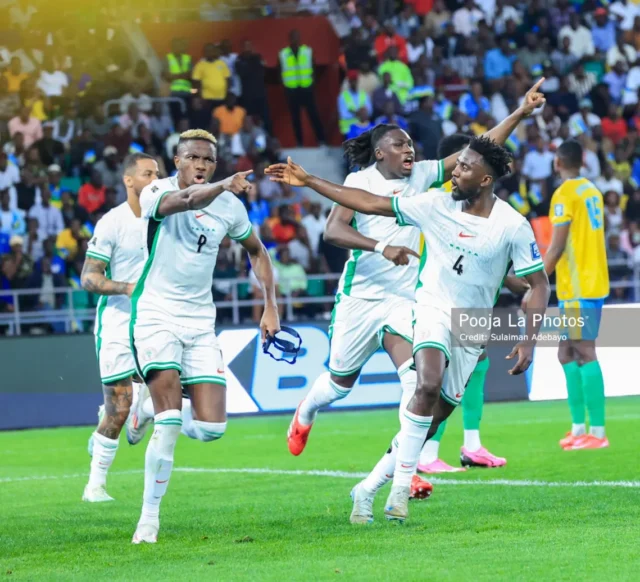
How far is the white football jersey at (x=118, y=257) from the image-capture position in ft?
32.2

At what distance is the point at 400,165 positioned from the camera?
9.09m

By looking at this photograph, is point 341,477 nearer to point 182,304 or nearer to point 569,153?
point 182,304

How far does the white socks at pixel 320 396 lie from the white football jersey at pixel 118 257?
1465mm

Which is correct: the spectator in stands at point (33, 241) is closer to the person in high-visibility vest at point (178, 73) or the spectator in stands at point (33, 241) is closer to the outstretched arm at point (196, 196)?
the person in high-visibility vest at point (178, 73)

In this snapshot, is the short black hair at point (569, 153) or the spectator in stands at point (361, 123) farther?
the spectator in stands at point (361, 123)

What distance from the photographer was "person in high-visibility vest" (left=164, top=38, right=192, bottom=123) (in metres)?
21.8

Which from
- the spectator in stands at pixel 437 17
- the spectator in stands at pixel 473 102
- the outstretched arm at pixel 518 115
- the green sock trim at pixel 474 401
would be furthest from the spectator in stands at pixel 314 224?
the outstretched arm at pixel 518 115

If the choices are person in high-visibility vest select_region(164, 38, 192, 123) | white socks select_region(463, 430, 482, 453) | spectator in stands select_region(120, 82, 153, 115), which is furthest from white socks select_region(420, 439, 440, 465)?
person in high-visibility vest select_region(164, 38, 192, 123)

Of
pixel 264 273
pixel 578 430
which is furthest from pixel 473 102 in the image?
pixel 264 273

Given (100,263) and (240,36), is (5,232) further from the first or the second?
(100,263)

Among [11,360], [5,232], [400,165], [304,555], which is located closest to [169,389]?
[304,555]

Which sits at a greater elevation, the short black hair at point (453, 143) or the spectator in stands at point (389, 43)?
Result: the spectator in stands at point (389, 43)

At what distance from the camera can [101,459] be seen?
9.61 metres

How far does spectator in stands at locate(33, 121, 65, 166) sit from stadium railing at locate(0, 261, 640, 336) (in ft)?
9.68
